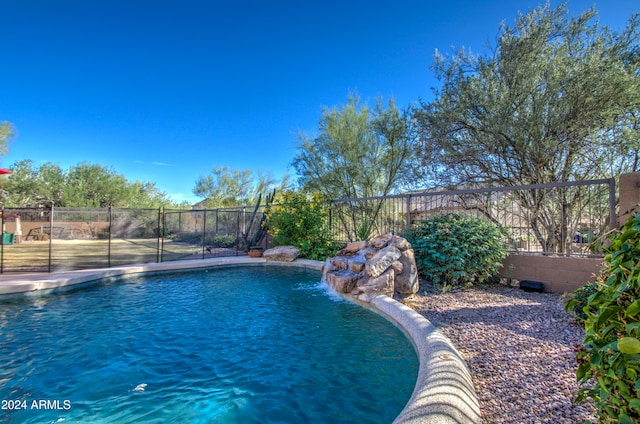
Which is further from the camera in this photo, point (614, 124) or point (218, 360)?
point (614, 124)

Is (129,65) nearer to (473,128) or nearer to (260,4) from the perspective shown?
(260,4)

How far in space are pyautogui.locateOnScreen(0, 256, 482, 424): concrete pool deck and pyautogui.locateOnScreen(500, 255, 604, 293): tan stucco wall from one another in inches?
99.5

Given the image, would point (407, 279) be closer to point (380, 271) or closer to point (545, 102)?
point (380, 271)

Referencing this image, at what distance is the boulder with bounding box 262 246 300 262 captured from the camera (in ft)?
27.3

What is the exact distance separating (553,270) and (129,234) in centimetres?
1579

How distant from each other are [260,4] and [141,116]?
377 inches

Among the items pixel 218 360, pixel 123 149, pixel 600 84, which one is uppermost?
pixel 123 149

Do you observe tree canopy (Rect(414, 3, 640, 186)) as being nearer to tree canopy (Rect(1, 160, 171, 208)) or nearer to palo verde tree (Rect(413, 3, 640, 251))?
palo verde tree (Rect(413, 3, 640, 251))

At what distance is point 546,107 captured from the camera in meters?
5.25

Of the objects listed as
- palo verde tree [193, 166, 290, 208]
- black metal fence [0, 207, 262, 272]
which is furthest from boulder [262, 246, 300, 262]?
palo verde tree [193, 166, 290, 208]

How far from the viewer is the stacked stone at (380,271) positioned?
14.7 ft

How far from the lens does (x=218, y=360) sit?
9.28 ft

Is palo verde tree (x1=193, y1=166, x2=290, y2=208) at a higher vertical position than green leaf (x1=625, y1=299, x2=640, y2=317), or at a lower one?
higher

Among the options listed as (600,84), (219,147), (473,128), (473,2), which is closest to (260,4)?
(473,2)
